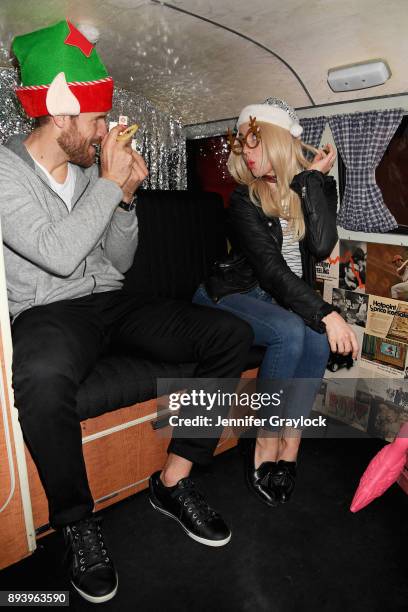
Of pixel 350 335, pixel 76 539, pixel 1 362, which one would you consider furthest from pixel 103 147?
pixel 76 539

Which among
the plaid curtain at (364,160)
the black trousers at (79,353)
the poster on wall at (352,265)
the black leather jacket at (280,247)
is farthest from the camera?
the poster on wall at (352,265)

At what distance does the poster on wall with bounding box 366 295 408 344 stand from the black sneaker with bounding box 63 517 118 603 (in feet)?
5.36

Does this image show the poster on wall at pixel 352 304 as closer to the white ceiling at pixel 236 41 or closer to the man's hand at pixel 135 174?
the white ceiling at pixel 236 41

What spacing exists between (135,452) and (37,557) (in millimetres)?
484

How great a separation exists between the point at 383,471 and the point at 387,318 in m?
0.83

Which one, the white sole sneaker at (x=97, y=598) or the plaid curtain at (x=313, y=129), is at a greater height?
the plaid curtain at (x=313, y=129)

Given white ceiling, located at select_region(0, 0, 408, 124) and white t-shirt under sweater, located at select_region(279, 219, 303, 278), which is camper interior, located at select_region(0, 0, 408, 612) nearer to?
white ceiling, located at select_region(0, 0, 408, 124)

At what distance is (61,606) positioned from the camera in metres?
1.40

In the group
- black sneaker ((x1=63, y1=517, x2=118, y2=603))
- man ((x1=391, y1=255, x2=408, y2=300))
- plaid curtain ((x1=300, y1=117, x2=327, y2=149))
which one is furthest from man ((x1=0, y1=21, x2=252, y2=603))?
plaid curtain ((x1=300, y1=117, x2=327, y2=149))

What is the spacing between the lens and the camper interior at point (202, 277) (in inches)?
59.8

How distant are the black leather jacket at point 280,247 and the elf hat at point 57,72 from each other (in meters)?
0.76

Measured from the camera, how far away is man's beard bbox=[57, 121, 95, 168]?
1.61 meters

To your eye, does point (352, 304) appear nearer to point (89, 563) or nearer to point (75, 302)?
point (75, 302)

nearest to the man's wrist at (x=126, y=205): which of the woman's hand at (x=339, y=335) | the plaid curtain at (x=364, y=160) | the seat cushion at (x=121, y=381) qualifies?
the seat cushion at (x=121, y=381)
